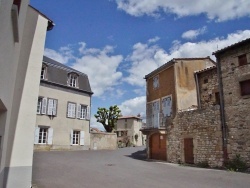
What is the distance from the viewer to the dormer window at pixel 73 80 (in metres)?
27.5

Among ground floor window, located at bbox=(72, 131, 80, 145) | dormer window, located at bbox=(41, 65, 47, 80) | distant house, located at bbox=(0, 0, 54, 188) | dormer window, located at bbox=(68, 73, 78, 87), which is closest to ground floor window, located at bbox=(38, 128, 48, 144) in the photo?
ground floor window, located at bbox=(72, 131, 80, 145)

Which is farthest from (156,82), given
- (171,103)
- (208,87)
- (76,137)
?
(76,137)

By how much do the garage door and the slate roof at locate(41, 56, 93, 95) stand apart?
10.9 meters

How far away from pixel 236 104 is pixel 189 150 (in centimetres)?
500

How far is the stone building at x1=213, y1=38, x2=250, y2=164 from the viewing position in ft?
47.4

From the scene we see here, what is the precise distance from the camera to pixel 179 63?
21.2 metres

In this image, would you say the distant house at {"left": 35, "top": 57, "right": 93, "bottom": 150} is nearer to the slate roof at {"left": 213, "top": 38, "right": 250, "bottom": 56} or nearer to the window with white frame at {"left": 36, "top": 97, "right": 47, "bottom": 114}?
the window with white frame at {"left": 36, "top": 97, "right": 47, "bottom": 114}

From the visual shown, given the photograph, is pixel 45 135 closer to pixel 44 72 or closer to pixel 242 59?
pixel 44 72

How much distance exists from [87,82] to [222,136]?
18.4 meters

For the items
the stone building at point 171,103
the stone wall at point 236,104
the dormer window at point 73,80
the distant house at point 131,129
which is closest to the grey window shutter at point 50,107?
the dormer window at point 73,80

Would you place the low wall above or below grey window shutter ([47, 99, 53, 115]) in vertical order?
below

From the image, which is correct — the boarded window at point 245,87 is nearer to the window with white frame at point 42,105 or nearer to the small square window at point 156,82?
the small square window at point 156,82

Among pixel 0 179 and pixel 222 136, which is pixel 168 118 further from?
pixel 0 179

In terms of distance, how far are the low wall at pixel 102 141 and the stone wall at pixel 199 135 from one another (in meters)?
11.3
